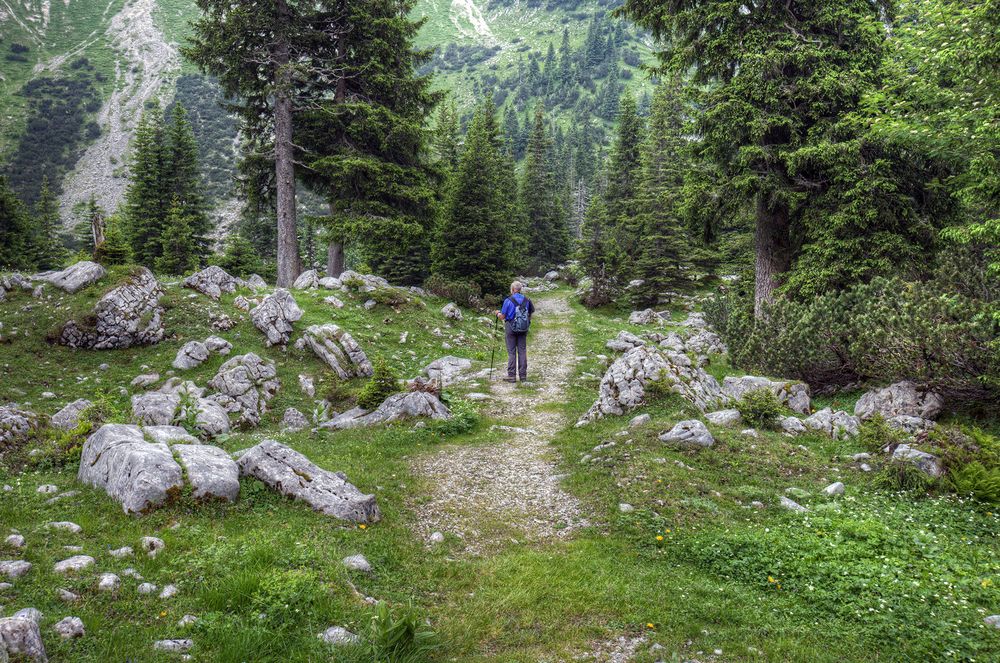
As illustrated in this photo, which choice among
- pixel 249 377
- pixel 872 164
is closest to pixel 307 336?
pixel 249 377

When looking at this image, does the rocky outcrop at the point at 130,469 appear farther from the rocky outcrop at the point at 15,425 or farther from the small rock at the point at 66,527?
the rocky outcrop at the point at 15,425

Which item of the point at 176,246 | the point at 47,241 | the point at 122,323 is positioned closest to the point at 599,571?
the point at 122,323

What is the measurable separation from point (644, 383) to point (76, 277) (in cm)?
1680

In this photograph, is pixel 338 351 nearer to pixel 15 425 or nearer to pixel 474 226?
pixel 15 425

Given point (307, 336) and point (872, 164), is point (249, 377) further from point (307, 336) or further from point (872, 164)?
point (872, 164)

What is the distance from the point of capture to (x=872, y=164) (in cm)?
1354

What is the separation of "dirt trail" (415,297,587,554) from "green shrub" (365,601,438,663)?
1.99 metres

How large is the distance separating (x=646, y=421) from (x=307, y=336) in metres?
10.6

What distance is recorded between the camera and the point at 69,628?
3.35 meters

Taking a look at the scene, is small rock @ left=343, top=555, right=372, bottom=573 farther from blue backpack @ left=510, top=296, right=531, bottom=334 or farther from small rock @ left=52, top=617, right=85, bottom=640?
blue backpack @ left=510, top=296, right=531, bottom=334

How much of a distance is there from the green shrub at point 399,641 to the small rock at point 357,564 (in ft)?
3.59

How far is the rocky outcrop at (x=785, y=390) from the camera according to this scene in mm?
11062

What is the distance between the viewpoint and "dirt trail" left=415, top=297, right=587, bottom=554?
20.9 feet

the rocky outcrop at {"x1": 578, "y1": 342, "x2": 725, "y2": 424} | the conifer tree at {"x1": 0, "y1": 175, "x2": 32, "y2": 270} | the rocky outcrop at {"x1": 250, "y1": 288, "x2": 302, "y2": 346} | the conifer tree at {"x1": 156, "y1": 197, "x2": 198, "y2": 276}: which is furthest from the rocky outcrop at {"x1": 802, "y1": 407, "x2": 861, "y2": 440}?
the conifer tree at {"x1": 0, "y1": 175, "x2": 32, "y2": 270}
